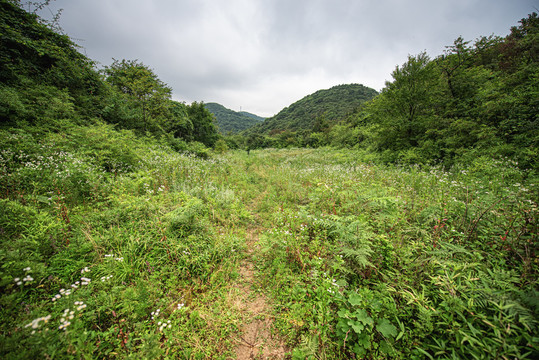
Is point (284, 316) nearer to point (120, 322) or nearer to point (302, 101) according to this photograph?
point (120, 322)

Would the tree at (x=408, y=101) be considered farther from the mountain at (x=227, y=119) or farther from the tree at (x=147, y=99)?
the mountain at (x=227, y=119)

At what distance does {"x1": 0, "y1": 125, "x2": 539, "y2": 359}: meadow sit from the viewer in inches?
68.2

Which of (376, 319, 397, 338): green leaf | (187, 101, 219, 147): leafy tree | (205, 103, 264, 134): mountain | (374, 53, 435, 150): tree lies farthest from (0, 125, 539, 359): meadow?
(205, 103, 264, 134): mountain

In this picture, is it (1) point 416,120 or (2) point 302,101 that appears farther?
(2) point 302,101

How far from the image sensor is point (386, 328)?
6.54 ft

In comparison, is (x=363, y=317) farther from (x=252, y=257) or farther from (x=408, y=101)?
(x=408, y=101)

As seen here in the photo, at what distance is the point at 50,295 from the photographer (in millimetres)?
2215

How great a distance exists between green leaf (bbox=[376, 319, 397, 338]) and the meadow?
0.04ft

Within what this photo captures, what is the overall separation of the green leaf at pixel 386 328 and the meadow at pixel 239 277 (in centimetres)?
1

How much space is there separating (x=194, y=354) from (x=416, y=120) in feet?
51.7

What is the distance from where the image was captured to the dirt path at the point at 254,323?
223 centimetres

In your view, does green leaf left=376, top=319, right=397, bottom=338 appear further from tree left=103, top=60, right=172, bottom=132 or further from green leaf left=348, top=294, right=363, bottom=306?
tree left=103, top=60, right=172, bottom=132

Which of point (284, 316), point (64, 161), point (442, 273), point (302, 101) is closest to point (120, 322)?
point (284, 316)

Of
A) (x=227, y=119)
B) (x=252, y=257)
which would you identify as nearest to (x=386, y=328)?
(x=252, y=257)
